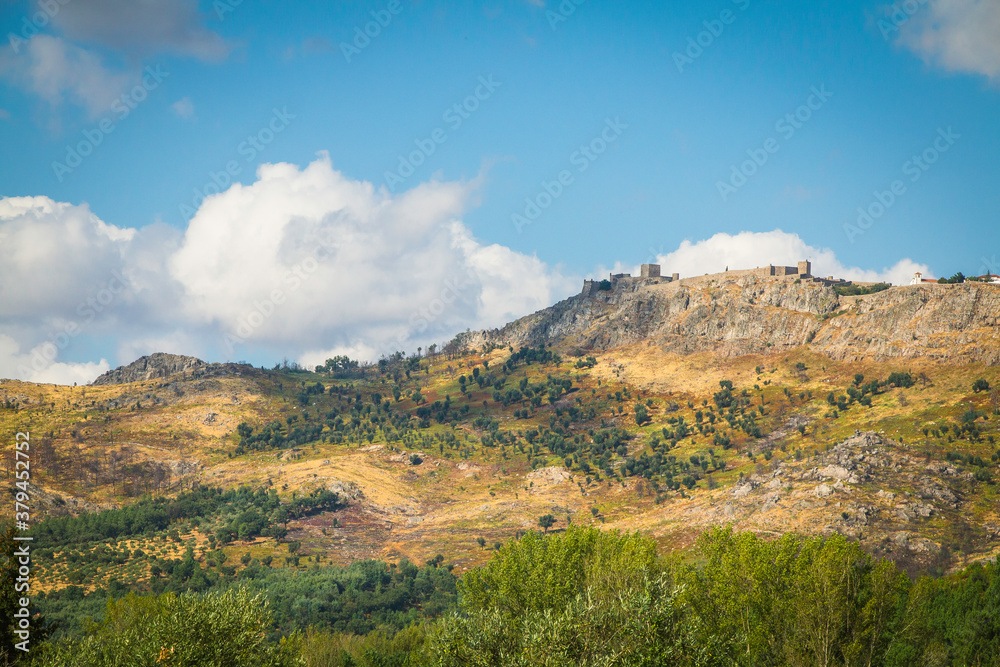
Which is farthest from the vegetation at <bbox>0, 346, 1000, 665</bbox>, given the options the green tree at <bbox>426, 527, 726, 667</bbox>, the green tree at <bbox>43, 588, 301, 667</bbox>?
the green tree at <bbox>43, 588, 301, 667</bbox>

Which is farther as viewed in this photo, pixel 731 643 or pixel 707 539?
pixel 707 539

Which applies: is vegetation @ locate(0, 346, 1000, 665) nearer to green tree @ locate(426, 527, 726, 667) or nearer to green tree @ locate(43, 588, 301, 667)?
green tree @ locate(426, 527, 726, 667)

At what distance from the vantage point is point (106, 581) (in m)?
154

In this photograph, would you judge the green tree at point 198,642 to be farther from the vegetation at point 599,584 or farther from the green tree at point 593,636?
the green tree at point 593,636

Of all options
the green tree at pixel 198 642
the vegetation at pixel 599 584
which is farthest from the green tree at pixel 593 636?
the green tree at pixel 198 642

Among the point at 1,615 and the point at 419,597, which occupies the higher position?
the point at 1,615

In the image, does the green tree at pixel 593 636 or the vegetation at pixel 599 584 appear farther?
the vegetation at pixel 599 584

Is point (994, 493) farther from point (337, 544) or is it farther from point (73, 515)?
point (73, 515)

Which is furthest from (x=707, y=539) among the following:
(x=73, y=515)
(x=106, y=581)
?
(x=73, y=515)

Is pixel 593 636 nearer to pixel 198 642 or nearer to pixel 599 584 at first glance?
pixel 599 584

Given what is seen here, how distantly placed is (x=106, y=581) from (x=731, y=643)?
143 meters

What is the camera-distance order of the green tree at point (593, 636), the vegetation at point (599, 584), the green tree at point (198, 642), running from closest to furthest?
1. the green tree at point (593, 636)
2. the green tree at point (198, 642)
3. the vegetation at point (599, 584)

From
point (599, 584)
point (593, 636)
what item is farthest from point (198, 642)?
point (599, 584)

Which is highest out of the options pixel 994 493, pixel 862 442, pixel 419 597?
pixel 862 442
